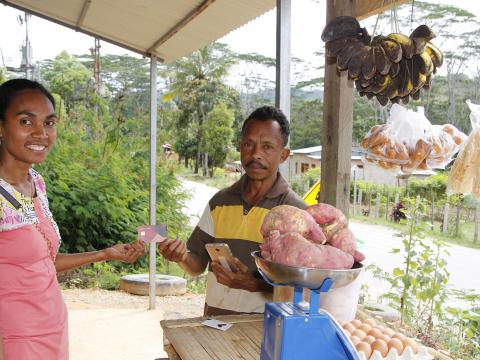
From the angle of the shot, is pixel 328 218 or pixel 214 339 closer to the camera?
pixel 328 218

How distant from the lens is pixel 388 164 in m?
1.90

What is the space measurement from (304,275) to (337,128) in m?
1.06

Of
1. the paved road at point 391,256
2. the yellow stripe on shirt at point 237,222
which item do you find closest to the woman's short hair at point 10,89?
the yellow stripe on shirt at point 237,222

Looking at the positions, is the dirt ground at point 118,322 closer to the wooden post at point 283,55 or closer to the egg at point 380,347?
the wooden post at point 283,55

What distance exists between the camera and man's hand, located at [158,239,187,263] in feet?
7.07

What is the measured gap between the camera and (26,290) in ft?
5.89

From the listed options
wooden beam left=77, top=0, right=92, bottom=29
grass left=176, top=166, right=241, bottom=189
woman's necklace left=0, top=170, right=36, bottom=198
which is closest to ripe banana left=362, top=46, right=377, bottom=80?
woman's necklace left=0, top=170, right=36, bottom=198

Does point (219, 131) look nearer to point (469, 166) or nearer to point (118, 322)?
point (118, 322)

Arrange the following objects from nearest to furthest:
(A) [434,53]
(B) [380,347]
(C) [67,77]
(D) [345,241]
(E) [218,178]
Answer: (D) [345,241] → (B) [380,347] → (A) [434,53] → (C) [67,77] → (E) [218,178]

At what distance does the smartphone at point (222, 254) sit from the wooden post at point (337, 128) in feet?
1.69

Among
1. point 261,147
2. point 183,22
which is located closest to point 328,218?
point 261,147

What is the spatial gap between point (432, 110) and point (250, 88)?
1413 cm

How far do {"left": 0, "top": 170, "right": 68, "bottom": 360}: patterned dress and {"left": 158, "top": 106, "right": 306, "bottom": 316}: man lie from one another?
1.69 feet

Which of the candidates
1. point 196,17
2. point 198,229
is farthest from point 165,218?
point 198,229
